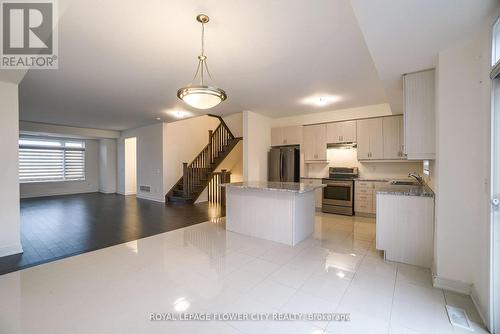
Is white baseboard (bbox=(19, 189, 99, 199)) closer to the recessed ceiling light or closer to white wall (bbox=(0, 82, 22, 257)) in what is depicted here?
white wall (bbox=(0, 82, 22, 257))

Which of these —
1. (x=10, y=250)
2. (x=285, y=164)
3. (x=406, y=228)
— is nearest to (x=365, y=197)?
(x=285, y=164)

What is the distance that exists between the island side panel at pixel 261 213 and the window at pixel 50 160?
28.9ft

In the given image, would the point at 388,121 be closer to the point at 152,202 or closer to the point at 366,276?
the point at 366,276

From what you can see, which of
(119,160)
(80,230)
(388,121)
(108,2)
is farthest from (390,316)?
(119,160)

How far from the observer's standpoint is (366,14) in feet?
5.82

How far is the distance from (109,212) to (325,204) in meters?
5.77

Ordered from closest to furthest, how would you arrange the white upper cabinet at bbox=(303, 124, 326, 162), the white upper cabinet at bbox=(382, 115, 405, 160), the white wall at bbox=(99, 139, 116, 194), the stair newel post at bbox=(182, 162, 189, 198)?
the white upper cabinet at bbox=(382, 115, 405, 160)
the white upper cabinet at bbox=(303, 124, 326, 162)
the stair newel post at bbox=(182, 162, 189, 198)
the white wall at bbox=(99, 139, 116, 194)

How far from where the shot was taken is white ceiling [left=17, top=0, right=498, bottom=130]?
1921mm

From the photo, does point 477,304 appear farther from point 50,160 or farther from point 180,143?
point 50,160

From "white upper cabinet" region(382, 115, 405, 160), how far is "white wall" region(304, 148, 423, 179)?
454 millimetres

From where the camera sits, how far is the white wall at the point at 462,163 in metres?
2.08

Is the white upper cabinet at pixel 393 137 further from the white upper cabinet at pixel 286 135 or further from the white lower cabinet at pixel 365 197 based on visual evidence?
the white upper cabinet at pixel 286 135

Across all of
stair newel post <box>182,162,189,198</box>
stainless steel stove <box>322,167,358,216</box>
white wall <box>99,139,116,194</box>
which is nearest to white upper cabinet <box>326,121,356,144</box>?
stainless steel stove <box>322,167,358,216</box>

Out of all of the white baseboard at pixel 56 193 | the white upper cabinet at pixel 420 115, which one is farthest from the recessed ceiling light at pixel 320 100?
the white baseboard at pixel 56 193
